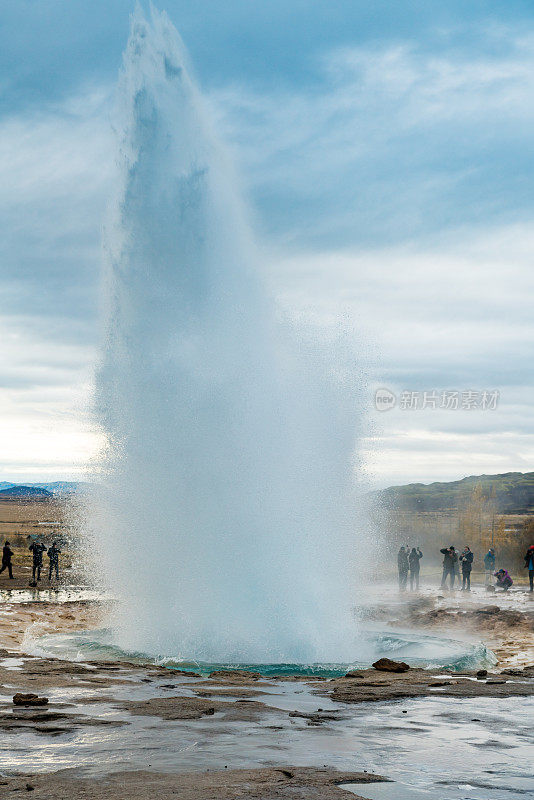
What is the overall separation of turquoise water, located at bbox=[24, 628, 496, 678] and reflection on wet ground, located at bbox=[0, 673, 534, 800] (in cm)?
366

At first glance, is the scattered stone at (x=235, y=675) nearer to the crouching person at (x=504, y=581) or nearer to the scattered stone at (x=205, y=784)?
the scattered stone at (x=205, y=784)

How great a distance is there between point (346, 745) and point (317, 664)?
245 inches

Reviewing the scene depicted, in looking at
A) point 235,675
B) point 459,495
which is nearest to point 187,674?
point 235,675

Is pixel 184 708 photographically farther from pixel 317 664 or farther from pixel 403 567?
pixel 403 567

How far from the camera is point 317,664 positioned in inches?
517

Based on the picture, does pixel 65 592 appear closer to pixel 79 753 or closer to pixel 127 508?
pixel 127 508

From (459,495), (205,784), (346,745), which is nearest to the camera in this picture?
(205,784)

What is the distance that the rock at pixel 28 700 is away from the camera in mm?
8398

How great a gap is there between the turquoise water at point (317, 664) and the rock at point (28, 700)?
4063 mm

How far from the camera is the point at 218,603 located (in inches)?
571

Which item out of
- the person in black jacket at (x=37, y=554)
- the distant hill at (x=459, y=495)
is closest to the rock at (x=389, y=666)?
the person in black jacket at (x=37, y=554)

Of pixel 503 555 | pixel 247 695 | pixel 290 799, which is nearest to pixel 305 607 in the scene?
pixel 247 695

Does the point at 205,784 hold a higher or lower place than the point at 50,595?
higher

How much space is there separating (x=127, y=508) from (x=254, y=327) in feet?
14.9
